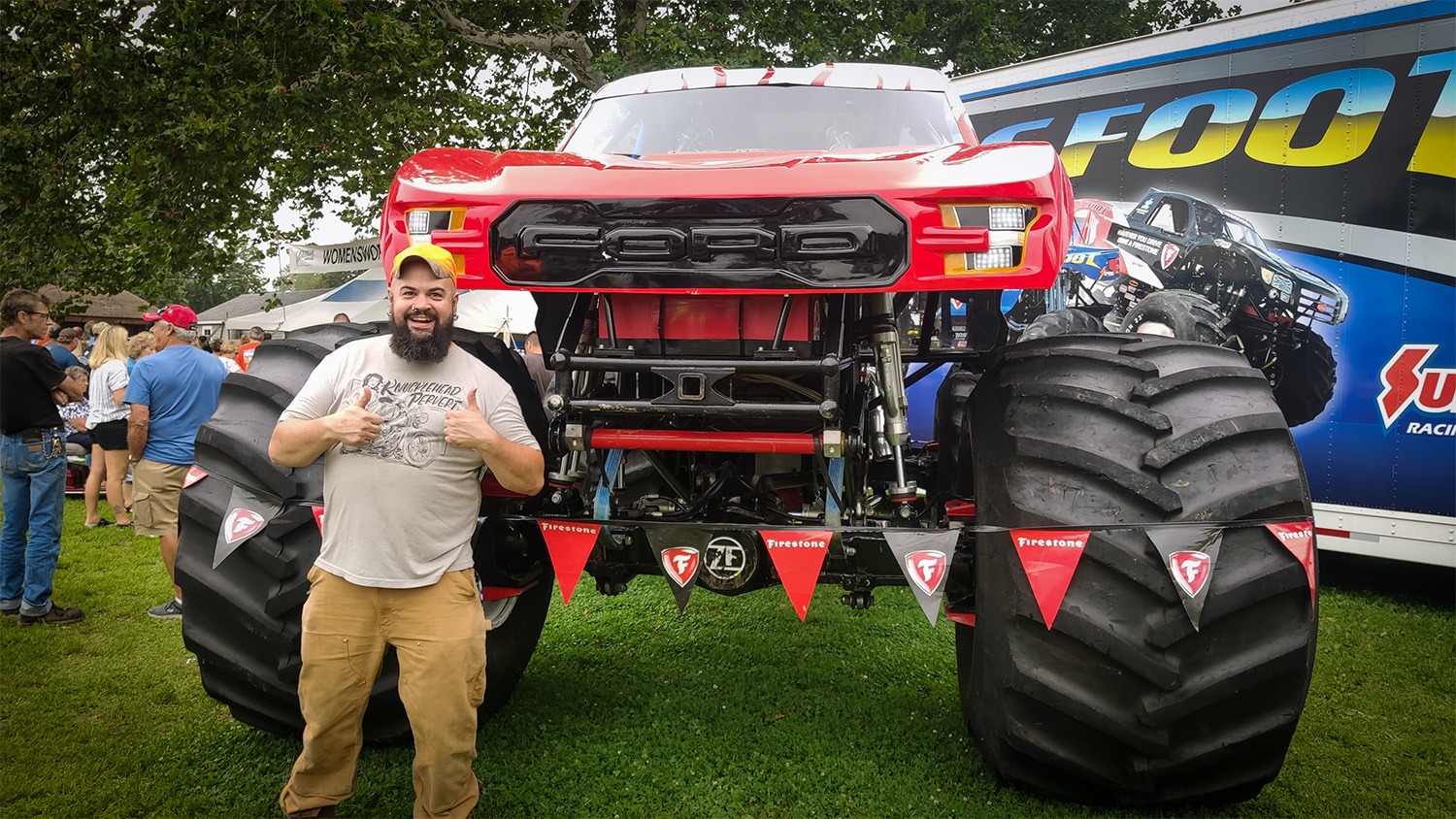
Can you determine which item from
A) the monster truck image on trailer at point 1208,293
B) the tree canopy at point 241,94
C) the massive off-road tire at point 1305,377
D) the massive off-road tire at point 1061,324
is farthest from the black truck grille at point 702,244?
the tree canopy at point 241,94

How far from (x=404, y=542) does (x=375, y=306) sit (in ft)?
46.9

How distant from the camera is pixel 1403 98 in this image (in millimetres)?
5711

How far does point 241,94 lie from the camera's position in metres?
12.2

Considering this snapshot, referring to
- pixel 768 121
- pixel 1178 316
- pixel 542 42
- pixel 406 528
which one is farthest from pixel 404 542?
pixel 542 42

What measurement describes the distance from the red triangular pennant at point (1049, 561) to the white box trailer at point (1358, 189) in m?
4.24

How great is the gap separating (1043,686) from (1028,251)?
1.29 m

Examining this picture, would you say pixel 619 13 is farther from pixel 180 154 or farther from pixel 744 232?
pixel 744 232

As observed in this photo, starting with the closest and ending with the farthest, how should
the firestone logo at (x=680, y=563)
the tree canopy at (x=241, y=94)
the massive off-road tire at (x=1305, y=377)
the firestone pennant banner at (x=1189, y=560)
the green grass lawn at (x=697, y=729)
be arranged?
the firestone pennant banner at (x=1189, y=560)
the firestone logo at (x=680, y=563)
the green grass lawn at (x=697, y=729)
the massive off-road tire at (x=1305, y=377)
the tree canopy at (x=241, y=94)

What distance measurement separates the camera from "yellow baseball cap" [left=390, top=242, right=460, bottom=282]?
9.86ft

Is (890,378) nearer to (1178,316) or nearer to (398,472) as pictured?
(398,472)

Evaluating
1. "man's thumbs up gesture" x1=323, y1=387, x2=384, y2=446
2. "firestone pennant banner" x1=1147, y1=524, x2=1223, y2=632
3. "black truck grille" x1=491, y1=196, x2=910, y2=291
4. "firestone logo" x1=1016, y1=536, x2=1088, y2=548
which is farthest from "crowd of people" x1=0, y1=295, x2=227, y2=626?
"firestone pennant banner" x1=1147, y1=524, x2=1223, y2=632

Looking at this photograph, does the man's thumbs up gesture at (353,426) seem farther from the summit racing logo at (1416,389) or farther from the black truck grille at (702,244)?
the summit racing logo at (1416,389)

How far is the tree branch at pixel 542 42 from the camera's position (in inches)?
543

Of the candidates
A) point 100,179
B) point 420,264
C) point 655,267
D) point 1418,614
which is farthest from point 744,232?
point 100,179
